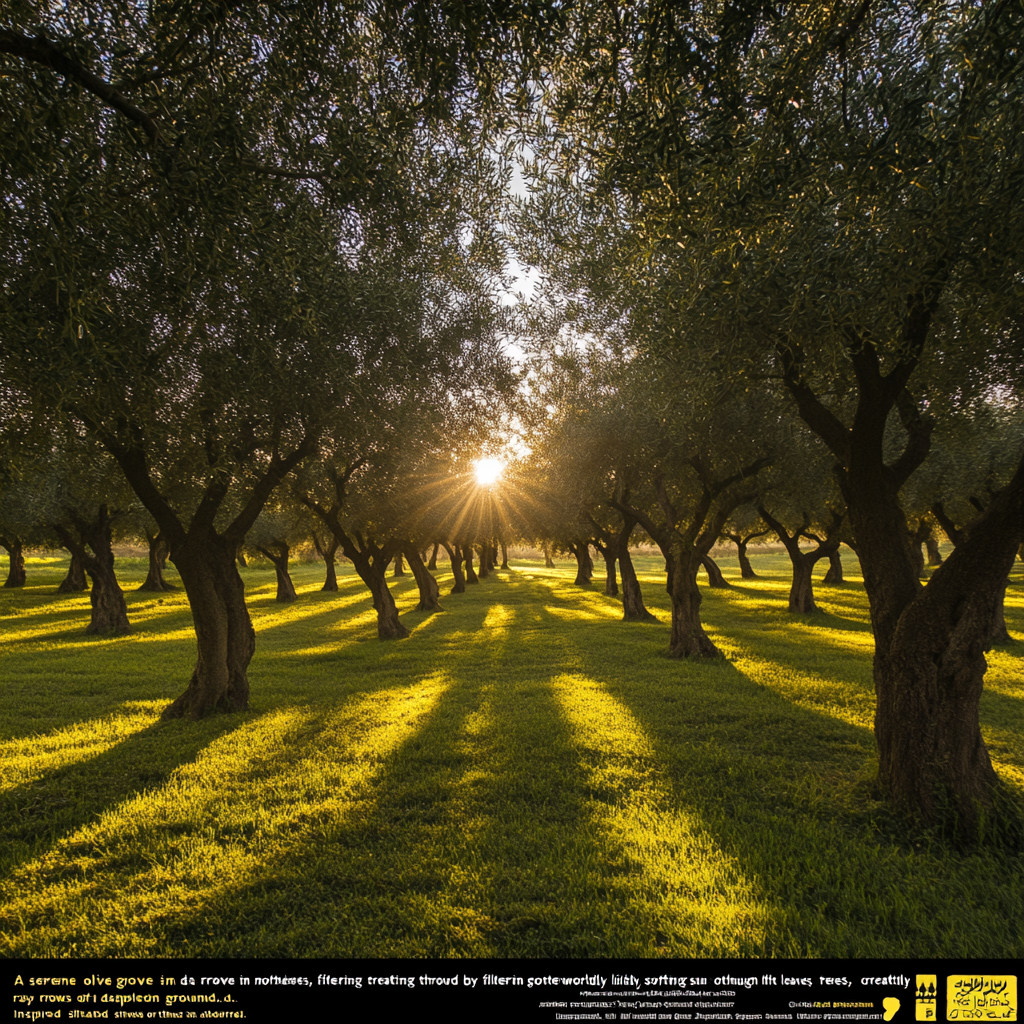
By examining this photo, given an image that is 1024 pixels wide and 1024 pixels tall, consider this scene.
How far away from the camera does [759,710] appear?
11594 millimetres

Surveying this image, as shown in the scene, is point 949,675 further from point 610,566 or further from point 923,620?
point 610,566

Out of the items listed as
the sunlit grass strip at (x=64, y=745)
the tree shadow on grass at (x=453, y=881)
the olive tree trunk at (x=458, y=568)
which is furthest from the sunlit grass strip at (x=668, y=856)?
the olive tree trunk at (x=458, y=568)

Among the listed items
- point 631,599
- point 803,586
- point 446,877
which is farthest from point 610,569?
point 446,877

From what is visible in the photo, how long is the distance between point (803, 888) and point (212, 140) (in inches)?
403

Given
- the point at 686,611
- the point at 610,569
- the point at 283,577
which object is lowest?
the point at 283,577

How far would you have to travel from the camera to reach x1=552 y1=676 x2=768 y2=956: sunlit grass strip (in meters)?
4.51

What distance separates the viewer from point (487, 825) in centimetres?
657

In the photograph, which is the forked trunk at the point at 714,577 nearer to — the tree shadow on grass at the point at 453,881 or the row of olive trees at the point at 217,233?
the row of olive trees at the point at 217,233
